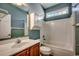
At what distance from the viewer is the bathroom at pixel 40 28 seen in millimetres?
1329

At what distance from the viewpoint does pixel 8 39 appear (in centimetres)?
134

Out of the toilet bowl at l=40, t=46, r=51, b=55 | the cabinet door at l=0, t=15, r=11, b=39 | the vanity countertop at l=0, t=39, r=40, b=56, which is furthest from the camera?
the toilet bowl at l=40, t=46, r=51, b=55

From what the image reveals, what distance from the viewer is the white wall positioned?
1350 mm

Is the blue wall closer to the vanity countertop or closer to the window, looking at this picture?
the vanity countertop

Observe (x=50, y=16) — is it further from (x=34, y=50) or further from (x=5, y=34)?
(x=5, y=34)

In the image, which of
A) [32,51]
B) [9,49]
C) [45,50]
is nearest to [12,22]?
[9,49]

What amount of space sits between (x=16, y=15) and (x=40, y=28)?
0.43 meters

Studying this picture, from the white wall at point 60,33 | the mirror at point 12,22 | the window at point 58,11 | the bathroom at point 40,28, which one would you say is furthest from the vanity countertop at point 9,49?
the window at point 58,11

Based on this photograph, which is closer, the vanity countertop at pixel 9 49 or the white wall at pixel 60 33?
the vanity countertop at pixel 9 49

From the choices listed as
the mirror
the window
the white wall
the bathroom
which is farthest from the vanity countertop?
the window

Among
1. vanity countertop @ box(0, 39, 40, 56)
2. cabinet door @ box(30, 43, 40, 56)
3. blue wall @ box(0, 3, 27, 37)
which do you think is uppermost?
blue wall @ box(0, 3, 27, 37)

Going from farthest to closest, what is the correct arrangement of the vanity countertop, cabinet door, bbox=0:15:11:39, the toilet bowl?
the toilet bowl < cabinet door, bbox=0:15:11:39 < the vanity countertop

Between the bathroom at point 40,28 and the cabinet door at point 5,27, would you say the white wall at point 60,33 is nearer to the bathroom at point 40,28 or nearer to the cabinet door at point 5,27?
the bathroom at point 40,28

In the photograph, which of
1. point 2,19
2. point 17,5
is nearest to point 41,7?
point 17,5
